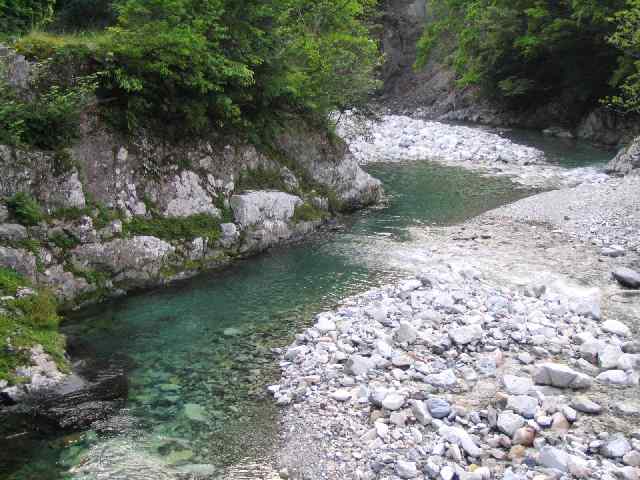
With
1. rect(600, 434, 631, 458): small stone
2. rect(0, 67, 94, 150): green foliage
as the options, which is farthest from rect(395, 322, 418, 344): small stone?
rect(0, 67, 94, 150): green foliage

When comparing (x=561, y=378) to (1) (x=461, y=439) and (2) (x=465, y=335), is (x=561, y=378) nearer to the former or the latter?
(2) (x=465, y=335)

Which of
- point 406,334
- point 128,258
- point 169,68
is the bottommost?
point 406,334

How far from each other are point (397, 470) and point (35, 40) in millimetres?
10909

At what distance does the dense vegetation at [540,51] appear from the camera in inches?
1091

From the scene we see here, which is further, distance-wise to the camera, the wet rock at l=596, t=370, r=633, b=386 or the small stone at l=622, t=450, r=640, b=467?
the wet rock at l=596, t=370, r=633, b=386

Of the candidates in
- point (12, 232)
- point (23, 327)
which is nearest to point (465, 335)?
point (23, 327)

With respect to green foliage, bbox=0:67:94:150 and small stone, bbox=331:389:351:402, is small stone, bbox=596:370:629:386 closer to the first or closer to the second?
small stone, bbox=331:389:351:402

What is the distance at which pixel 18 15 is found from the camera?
13305mm

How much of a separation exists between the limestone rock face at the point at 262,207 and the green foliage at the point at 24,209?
4754mm

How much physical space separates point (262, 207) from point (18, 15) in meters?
7.17

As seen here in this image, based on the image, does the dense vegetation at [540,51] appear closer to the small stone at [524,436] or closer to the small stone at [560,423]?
the small stone at [560,423]

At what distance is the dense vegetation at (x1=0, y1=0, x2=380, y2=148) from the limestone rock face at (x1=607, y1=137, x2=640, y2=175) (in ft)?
39.9

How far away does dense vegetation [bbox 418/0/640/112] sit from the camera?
90.9 ft

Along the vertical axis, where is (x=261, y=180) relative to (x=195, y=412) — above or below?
above
